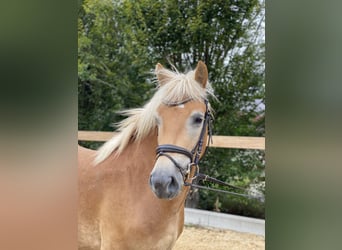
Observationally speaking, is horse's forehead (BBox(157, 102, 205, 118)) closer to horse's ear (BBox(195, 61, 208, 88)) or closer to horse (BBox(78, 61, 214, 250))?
horse (BBox(78, 61, 214, 250))

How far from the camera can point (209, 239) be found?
4.82 ft

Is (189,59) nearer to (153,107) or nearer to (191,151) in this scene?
(153,107)

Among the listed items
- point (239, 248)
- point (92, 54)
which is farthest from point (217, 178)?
point (92, 54)

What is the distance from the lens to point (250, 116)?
1.32m

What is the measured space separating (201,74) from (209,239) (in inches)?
30.8

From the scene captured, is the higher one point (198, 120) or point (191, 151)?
point (198, 120)

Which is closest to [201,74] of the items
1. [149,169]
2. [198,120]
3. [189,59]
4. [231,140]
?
[189,59]

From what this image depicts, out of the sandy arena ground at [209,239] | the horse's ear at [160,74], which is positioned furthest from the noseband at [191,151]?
the sandy arena ground at [209,239]

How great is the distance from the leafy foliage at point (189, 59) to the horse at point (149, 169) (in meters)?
0.08
